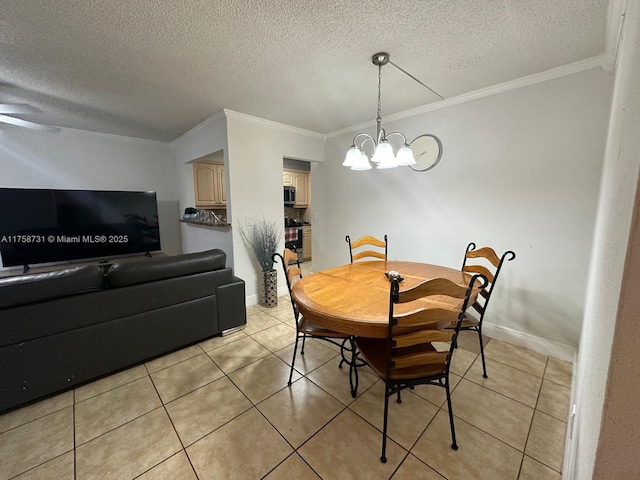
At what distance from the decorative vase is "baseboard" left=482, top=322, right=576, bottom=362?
238 centimetres

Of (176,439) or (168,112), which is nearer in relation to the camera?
(176,439)

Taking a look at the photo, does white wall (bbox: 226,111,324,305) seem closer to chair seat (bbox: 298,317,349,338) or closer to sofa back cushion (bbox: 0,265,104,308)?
sofa back cushion (bbox: 0,265,104,308)

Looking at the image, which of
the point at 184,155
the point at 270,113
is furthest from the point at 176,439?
the point at 184,155

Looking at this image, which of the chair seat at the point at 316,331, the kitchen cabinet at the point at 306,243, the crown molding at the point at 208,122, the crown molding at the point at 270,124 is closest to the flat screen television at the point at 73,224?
the crown molding at the point at 208,122

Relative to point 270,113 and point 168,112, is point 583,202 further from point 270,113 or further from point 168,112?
point 168,112

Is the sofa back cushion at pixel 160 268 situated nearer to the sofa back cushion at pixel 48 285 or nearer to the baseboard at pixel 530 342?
the sofa back cushion at pixel 48 285

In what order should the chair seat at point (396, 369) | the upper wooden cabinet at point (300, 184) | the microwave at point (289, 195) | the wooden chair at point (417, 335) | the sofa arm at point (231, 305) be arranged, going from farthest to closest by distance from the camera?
1. the upper wooden cabinet at point (300, 184)
2. the microwave at point (289, 195)
3. the sofa arm at point (231, 305)
4. the chair seat at point (396, 369)
5. the wooden chair at point (417, 335)

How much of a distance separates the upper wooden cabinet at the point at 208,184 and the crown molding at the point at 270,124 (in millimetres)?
1461

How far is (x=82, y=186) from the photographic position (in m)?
3.77

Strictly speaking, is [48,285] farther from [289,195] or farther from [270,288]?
[289,195]

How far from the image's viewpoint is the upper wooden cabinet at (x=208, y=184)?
165 inches

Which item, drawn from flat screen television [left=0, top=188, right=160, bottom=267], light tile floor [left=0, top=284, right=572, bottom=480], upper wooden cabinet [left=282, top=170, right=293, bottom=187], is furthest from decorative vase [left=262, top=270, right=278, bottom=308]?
upper wooden cabinet [left=282, top=170, right=293, bottom=187]

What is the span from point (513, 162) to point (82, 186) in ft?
17.9

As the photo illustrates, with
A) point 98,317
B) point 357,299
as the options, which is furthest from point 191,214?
point 357,299
